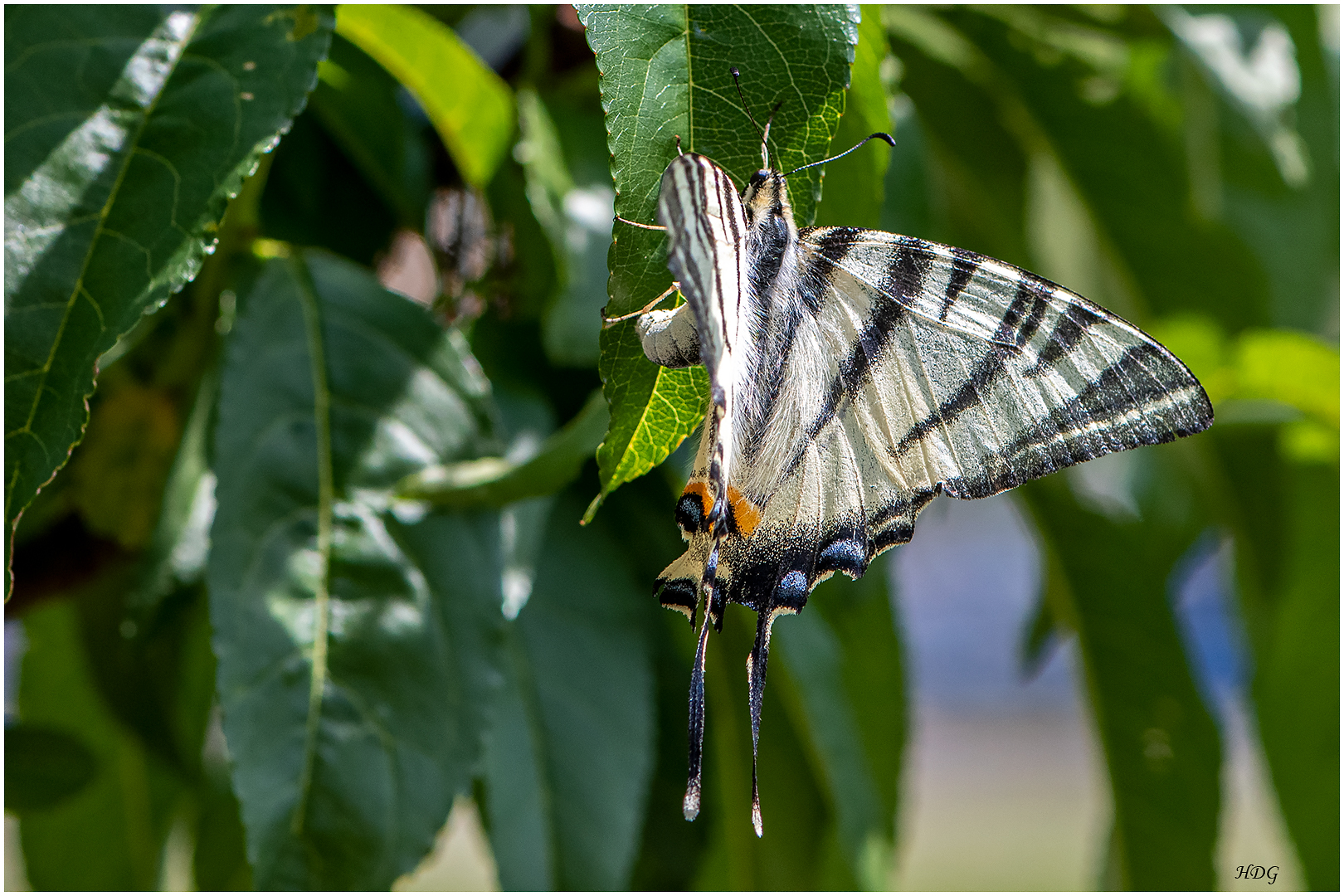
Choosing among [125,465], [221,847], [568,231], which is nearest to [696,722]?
[568,231]

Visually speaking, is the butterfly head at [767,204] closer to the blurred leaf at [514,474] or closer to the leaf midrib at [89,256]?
the blurred leaf at [514,474]

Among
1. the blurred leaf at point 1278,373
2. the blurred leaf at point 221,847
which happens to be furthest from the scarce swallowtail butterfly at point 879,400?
the blurred leaf at point 221,847

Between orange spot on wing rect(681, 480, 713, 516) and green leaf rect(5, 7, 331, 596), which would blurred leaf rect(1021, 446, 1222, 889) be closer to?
orange spot on wing rect(681, 480, 713, 516)

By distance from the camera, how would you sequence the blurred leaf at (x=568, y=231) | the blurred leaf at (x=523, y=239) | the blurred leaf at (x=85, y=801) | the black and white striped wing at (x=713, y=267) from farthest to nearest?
the blurred leaf at (x=85, y=801)
the blurred leaf at (x=523, y=239)
the blurred leaf at (x=568, y=231)
the black and white striped wing at (x=713, y=267)

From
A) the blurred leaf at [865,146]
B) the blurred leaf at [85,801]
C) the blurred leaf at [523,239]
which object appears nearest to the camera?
the blurred leaf at [865,146]

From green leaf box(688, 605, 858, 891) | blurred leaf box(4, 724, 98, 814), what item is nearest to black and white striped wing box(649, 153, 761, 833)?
green leaf box(688, 605, 858, 891)

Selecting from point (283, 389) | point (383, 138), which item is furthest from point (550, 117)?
point (283, 389)
